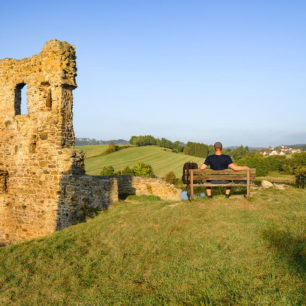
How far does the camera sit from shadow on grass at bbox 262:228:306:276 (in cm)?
427

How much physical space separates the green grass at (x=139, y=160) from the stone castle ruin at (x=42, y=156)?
3669cm

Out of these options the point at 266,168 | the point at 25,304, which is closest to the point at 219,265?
the point at 25,304

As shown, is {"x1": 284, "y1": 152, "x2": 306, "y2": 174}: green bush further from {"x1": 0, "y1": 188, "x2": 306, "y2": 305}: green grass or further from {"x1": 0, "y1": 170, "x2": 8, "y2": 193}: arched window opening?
{"x1": 0, "y1": 170, "x2": 8, "y2": 193}: arched window opening

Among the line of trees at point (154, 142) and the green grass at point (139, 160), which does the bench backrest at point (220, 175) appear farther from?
the line of trees at point (154, 142)

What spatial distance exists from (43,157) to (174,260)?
7654 millimetres

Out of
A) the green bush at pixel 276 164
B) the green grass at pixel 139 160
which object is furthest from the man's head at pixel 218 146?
the green bush at pixel 276 164

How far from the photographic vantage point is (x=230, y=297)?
360 centimetres

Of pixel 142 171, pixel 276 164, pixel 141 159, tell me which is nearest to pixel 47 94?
pixel 142 171

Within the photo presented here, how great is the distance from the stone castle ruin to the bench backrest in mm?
3748

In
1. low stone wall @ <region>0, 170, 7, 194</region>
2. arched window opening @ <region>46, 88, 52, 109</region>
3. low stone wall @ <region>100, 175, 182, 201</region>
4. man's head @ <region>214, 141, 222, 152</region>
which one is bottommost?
low stone wall @ <region>100, 175, 182, 201</region>

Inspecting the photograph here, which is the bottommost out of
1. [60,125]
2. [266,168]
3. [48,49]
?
[266,168]

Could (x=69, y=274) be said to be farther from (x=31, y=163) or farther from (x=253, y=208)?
(x=31, y=163)

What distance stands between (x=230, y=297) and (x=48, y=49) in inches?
414

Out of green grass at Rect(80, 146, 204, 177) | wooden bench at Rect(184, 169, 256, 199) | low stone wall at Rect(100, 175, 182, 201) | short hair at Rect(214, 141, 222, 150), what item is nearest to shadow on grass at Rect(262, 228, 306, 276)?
wooden bench at Rect(184, 169, 256, 199)
